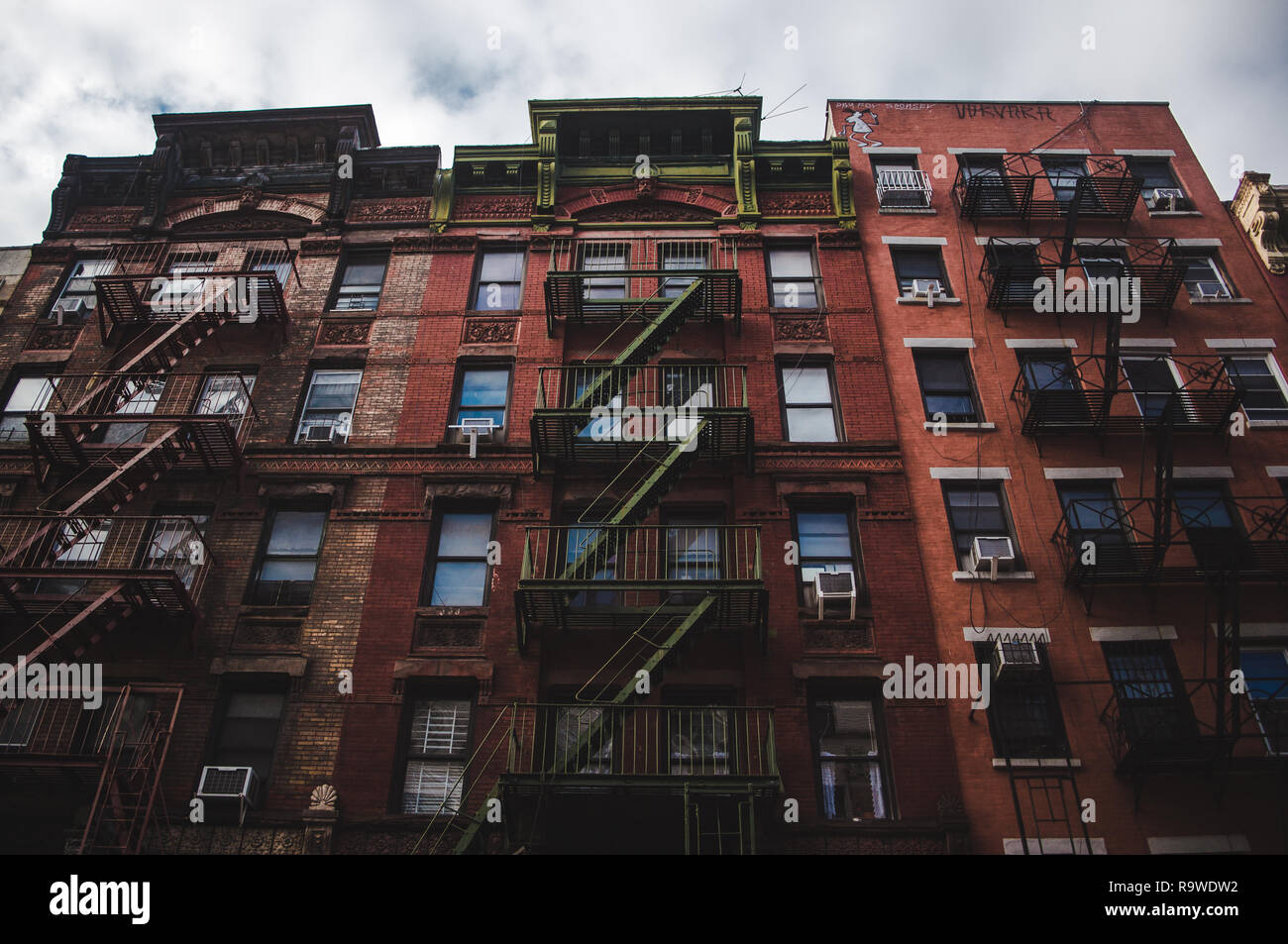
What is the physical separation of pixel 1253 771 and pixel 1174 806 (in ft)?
3.75

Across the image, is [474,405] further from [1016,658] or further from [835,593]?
[1016,658]

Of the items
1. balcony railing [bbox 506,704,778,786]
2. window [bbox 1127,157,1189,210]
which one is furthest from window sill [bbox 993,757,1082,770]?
window [bbox 1127,157,1189,210]

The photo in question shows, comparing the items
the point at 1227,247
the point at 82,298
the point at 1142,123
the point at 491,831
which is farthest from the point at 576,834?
the point at 1142,123

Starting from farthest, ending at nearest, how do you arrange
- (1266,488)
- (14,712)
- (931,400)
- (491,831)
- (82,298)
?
1. (82,298)
2. (931,400)
3. (1266,488)
4. (14,712)
5. (491,831)

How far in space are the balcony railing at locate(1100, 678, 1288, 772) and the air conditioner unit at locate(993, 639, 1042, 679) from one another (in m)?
1.21

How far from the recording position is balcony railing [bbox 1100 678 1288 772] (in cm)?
1385

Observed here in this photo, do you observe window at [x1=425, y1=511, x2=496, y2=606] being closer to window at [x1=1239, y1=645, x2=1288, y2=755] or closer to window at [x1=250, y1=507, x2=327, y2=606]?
window at [x1=250, y1=507, x2=327, y2=606]

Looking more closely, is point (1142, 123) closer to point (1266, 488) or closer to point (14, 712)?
point (1266, 488)

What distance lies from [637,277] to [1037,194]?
30.4ft

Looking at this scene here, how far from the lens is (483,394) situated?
63.8 feet

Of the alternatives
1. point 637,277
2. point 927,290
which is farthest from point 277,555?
point 927,290

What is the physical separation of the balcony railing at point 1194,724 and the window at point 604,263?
1184 cm

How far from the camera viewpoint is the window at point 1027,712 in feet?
48.8

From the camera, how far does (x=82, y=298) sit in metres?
21.4
